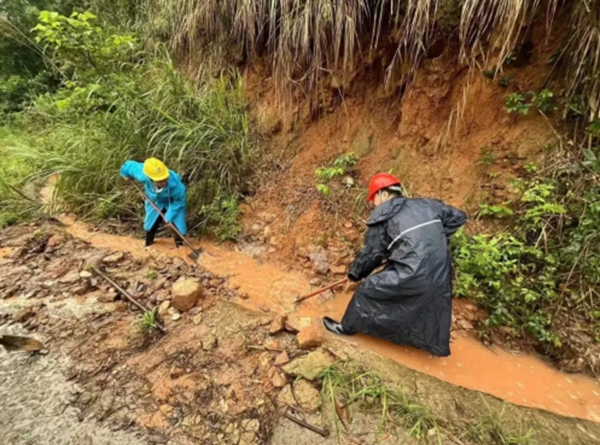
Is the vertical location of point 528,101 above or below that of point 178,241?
above

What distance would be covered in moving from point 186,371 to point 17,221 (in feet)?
11.7

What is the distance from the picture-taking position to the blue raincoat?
3.31 metres

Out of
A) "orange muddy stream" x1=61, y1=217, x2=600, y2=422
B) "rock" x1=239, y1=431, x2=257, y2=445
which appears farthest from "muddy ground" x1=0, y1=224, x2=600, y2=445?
"orange muddy stream" x1=61, y1=217, x2=600, y2=422

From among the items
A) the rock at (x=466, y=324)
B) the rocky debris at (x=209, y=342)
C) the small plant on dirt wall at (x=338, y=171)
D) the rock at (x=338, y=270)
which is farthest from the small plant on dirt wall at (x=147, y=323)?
the rock at (x=466, y=324)

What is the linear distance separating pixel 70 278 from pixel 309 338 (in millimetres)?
2226

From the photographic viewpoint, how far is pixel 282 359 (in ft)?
6.55

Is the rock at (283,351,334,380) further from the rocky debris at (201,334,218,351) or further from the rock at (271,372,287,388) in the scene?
the rocky debris at (201,334,218,351)

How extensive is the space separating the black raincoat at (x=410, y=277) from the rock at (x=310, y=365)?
17.7 inches

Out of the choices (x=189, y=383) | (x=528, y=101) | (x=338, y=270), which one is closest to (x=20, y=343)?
(x=189, y=383)

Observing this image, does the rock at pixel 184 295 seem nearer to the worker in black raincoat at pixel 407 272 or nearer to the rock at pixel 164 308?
the rock at pixel 164 308

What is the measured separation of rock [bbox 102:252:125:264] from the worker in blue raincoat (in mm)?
411

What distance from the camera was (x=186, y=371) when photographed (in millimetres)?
1880

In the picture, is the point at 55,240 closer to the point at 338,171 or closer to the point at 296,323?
the point at 296,323

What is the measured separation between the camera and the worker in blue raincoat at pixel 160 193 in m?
3.13
